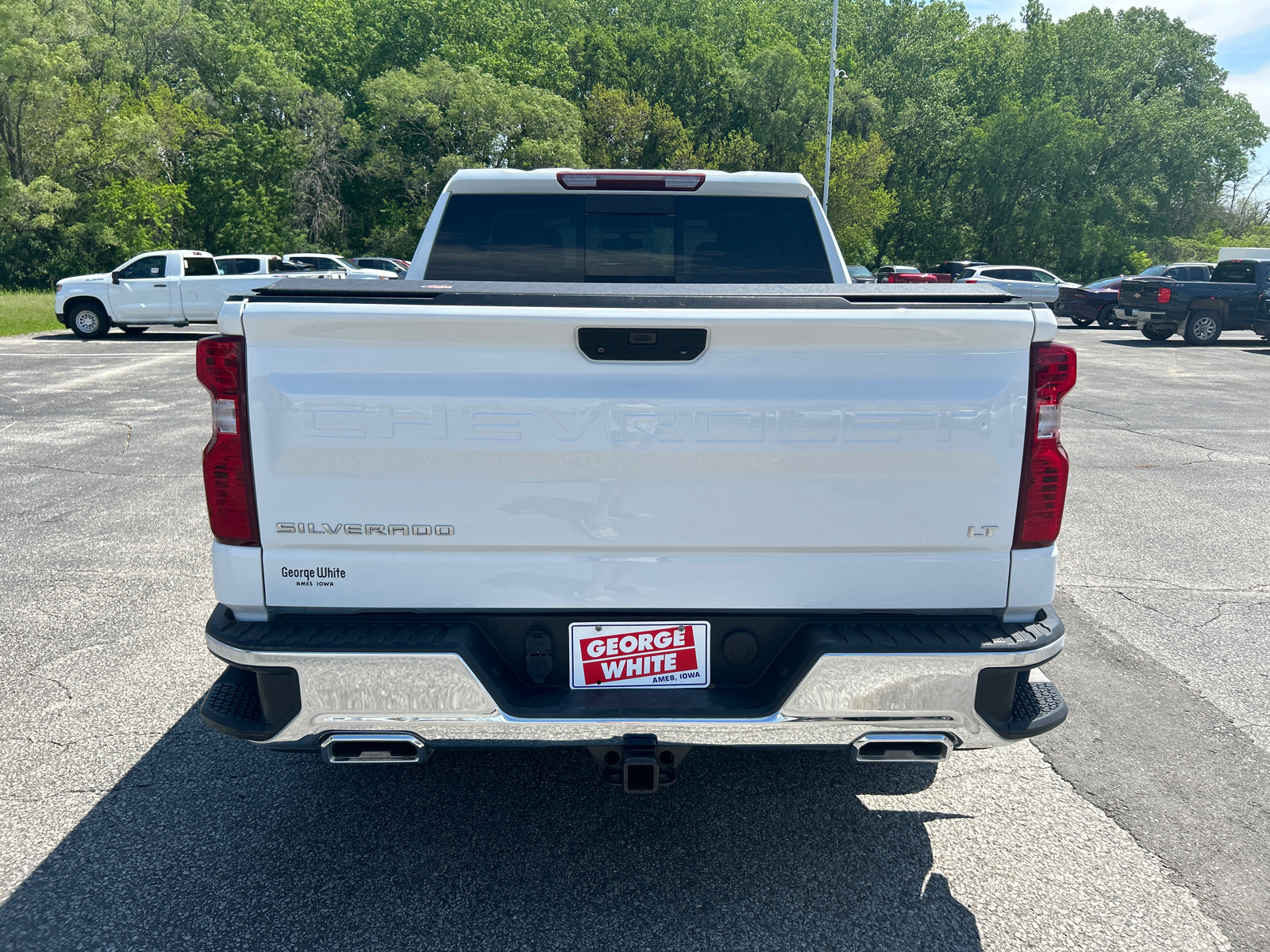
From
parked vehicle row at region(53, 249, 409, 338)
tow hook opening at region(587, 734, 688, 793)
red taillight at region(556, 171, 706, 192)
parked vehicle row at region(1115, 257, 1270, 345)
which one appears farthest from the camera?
parked vehicle row at region(1115, 257, 1270, 345)

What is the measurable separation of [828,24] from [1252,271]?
54577 mm

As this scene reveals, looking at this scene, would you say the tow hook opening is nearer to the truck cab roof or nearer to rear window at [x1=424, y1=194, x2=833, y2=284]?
rear window at [x1=424, y1=194, x2=833, y2=284]

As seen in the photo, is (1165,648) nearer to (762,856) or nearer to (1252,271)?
(762,856)

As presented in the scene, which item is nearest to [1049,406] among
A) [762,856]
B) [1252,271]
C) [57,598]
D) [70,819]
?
[762,856]

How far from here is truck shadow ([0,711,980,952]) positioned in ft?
8.86

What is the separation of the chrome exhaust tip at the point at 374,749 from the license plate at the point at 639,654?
0.45m

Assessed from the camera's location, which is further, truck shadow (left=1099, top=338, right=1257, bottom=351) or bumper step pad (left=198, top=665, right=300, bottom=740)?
truck shadow (left=1099, top=338, right=1257, bottom=351)

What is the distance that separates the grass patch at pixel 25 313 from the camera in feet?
78.1

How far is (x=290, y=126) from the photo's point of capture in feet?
160

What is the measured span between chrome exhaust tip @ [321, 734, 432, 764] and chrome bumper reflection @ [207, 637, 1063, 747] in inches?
1.0

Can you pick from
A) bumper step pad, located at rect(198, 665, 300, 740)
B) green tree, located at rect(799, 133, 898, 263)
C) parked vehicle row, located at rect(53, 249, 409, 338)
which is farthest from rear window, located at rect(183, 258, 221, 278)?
green tree, located at rect(799, 133, 898, 263)

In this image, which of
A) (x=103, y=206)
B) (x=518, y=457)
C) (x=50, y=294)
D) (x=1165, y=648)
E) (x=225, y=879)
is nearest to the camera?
(x=518, y=457)

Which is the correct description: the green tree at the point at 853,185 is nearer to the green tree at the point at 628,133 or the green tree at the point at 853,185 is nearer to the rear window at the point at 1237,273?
→ the green tree at the point at 628,133

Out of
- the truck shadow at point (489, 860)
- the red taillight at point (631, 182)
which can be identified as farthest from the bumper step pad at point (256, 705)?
the red taillight at point (631, 182)
